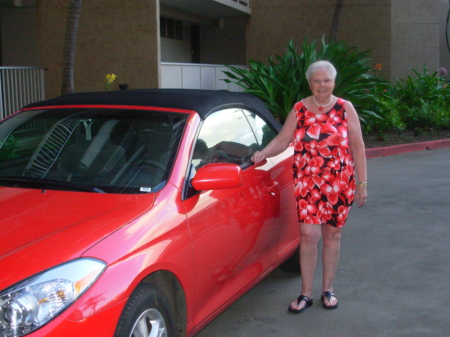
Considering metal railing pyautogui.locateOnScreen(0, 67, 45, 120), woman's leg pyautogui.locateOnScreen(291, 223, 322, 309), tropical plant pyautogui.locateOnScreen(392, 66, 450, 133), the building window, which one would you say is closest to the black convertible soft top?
woman's leg pyautogui.locateOnScreen(291, 223, 322, 309)

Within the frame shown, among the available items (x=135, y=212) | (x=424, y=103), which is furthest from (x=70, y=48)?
(x=424, y=103)

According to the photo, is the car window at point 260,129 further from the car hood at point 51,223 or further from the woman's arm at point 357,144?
the car hood at point 51,223

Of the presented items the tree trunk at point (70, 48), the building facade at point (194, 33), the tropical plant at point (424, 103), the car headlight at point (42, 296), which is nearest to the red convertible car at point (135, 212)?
the car headlight at point (42, 296)

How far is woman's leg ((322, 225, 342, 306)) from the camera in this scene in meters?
4.21

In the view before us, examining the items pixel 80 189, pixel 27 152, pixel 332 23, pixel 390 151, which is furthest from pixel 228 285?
pixel 332 23

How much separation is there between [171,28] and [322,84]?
676 inches

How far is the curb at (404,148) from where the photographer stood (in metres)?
12.5

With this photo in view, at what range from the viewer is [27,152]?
379 cm

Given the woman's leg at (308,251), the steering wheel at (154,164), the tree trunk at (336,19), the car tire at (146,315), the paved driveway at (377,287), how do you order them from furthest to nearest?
the tree trunk at (336,19)
the woman's leg at (308,251)
the paved driveway at (377,287)
the steering wheel at (154,164)
the car tire at (146,315)

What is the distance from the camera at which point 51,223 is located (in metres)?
2.79

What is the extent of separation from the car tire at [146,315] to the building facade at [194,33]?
11.4 m

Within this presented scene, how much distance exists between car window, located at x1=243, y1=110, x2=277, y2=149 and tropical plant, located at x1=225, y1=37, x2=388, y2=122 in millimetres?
8032

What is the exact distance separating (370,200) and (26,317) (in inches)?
253

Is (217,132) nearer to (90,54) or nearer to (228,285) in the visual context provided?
(228,285)
